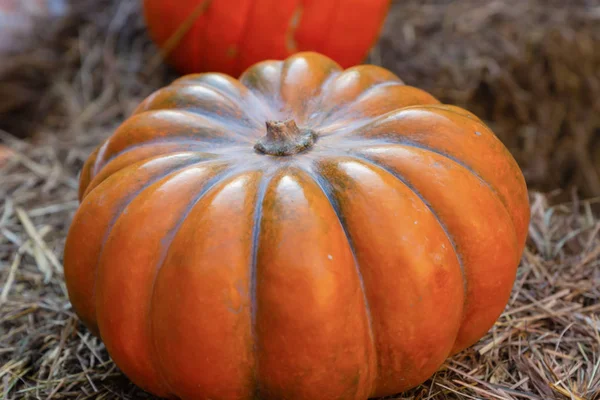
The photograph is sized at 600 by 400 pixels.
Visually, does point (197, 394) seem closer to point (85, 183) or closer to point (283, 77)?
point (85, 183)

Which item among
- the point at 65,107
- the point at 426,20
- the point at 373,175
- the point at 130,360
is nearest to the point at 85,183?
the point at 130,360

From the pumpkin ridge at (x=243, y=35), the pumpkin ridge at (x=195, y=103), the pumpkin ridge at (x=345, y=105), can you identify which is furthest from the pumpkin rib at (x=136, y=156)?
the pumpkin ridge at (x=243, y=35)

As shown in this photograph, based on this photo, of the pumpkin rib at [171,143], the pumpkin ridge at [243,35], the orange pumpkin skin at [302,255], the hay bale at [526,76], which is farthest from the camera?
the hay bale at [526,76]

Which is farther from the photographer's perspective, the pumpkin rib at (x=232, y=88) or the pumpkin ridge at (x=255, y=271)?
the pumpkin rib at (x=232, y=88)

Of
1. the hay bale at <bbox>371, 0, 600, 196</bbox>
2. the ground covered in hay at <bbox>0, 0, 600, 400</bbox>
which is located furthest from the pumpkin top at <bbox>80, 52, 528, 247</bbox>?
the hay bale at <bbox>371, 0, 600, 196</bbox>

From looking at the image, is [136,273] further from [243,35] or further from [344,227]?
[243,35]

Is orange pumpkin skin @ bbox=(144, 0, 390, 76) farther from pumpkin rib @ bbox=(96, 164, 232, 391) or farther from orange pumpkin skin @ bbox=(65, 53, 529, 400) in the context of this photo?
pumpkin rib @ bbox=(96, 164, 232, 391)

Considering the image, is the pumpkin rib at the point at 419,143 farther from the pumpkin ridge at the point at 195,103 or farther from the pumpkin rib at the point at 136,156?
the pumpkin rib at the point at 136,156

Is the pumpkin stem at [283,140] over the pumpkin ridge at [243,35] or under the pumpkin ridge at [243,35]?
over

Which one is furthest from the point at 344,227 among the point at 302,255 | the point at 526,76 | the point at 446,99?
the point at 526,76
